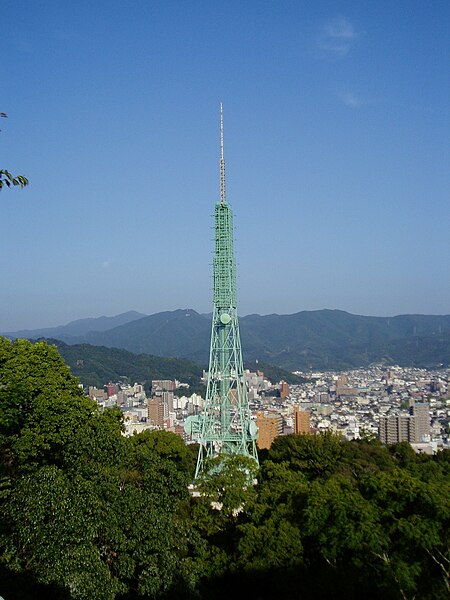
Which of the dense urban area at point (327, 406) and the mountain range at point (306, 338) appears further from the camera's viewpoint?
the mountain range at point (306, 338)

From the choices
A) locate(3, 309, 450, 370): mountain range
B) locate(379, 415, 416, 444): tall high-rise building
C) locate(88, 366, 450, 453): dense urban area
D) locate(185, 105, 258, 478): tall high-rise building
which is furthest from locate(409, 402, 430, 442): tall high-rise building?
locate(3, 309, 450, 370): mountain range

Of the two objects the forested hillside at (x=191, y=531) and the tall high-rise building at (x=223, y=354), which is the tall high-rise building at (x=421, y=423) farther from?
the forested hillside at (x=191, y=531)

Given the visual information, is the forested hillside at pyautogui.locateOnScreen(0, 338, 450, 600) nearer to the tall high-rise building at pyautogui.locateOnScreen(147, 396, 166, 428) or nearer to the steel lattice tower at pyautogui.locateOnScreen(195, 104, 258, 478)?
the steel lattice tower at pyautogui.locateOnScreen(195, 104, 258, 478)

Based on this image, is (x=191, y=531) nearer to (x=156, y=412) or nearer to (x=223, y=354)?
(x=223, y=354)

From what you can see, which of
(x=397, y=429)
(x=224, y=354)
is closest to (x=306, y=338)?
(x=397, y=429)

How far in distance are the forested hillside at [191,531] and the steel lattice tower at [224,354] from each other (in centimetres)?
656

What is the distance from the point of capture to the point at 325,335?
144 metres

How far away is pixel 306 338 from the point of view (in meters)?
140

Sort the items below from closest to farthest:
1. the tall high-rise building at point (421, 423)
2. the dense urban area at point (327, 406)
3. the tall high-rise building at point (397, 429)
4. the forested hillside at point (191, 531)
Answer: the forested hillside at point (191, 531) → the dense urban area at point (327, 406) → the tall high-rise building at point (397, 429) → the tall high-rise building at point (421, 423)

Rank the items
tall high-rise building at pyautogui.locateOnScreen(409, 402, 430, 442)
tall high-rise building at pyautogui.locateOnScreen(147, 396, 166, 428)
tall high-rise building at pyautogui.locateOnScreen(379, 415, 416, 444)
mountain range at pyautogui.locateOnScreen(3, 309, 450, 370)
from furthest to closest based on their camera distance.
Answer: mountain range at pyautogui.locateOnScreen(3, 309, 450, 370), tall high-rise building at pyautogui.locateOnScreen(147, 396, 166, 428), tall high-rise building at pyautogui.locateOnScreen(409, 402, 430, 442), tall high-rise building at pyautogui.locateOnScreen(379, 415, 416, 444)

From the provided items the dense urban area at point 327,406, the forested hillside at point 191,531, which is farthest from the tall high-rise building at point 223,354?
the dense urban area at point 327,406

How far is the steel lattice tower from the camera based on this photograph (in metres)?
15.2

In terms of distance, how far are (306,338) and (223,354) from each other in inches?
4939

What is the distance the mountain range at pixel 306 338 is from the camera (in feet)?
370
